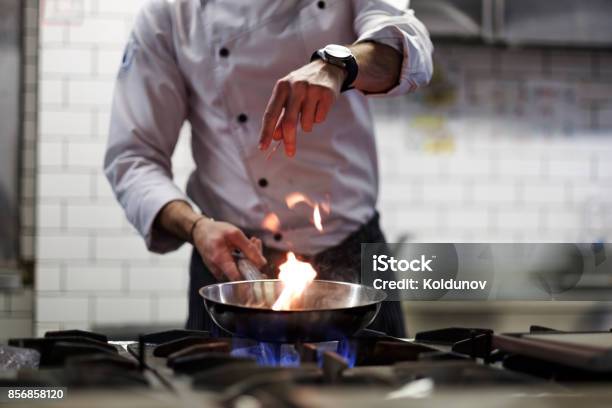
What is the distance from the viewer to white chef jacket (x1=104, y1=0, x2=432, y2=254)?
1293 mm

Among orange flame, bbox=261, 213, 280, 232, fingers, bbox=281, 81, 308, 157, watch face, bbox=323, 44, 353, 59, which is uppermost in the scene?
watch face, bbox=323, 44, 353, 59

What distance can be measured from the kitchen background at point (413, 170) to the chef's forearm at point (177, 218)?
3.34ft

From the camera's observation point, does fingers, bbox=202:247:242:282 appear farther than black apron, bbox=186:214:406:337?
No

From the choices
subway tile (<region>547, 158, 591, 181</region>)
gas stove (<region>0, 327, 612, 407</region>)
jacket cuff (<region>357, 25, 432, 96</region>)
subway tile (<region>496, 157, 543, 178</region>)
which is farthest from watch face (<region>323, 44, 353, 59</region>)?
subway tile (<region>547, 158, 591, 181</region>)

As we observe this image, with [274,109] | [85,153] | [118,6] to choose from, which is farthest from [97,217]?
[274,109]

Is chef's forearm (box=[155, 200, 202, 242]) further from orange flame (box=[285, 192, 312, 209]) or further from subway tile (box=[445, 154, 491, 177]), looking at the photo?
subway tile (box=[445, 154, 491, 177])

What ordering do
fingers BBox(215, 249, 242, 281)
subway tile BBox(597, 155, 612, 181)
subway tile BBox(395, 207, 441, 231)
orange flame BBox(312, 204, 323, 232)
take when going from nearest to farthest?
fingers BBox(215, 249, 242, 281), orange flame BBox(312, 204, 323, 232), subway tile BBox(395, 207, 441, 231), subway tile BBox(597, 155, 612, 181)

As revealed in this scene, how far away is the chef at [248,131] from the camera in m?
1.29

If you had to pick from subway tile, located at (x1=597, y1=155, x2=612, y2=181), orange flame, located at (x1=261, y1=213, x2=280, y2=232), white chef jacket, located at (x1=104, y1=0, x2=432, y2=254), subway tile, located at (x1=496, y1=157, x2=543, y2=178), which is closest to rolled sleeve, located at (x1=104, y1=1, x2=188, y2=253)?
white chef jacket, located at (x1=104, y1=0, x2=432, y2=254)

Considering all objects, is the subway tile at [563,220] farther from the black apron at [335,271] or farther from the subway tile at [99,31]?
the subway tile at [99,31]

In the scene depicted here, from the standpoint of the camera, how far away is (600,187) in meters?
2.65

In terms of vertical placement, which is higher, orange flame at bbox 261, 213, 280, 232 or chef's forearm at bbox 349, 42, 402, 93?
chef's forearm at bbox 349, 42, 402, 93

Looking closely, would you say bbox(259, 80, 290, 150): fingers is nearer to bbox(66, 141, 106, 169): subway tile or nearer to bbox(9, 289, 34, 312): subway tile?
bbox(66, 141, 106, 169): subway tile

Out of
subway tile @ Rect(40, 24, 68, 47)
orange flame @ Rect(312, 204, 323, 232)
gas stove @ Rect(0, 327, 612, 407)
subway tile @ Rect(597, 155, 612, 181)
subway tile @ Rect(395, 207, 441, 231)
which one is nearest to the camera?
gas stove @ Rect(0, 327, 612, 407)
